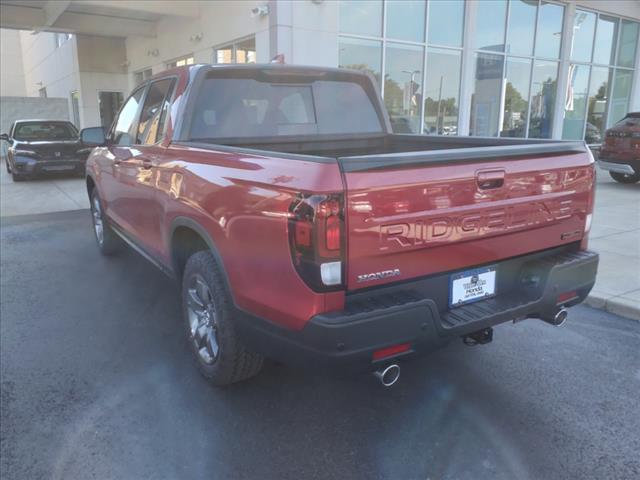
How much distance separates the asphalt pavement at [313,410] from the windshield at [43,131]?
10.9 m

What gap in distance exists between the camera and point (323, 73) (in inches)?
163

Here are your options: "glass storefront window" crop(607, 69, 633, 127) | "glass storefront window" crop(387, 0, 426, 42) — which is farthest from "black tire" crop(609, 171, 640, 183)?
"glass storefront window" crop(607, 69, 633, 127)

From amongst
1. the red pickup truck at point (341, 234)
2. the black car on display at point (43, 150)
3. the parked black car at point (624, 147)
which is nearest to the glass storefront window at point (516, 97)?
the parked black car at point (624, 147)

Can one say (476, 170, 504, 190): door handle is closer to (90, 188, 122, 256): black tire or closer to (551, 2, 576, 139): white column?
(90, 188, 122, 256): black tire

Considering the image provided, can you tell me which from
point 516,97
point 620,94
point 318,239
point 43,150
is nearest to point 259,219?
point 318,239

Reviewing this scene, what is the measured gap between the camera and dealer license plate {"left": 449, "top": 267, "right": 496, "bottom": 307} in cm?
262

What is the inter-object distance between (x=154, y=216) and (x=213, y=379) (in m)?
1.38

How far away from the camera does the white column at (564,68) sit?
15508 millimetres

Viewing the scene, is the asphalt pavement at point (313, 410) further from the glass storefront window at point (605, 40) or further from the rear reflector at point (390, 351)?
the glass storefront window at point (605, 40)

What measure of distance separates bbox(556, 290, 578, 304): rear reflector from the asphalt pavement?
24.1 inches

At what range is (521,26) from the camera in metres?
14.4

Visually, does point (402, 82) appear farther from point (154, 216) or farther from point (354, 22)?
point (154, 216)

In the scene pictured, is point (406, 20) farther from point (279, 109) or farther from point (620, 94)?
point (620, 94)

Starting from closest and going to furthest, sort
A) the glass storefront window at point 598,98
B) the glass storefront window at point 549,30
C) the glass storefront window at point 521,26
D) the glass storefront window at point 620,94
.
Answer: the glass storefront window at point 521,26
the glass storefront window at point 549,30
the glass storefront window at point 598,98
the glass storefront window at point 620,94
